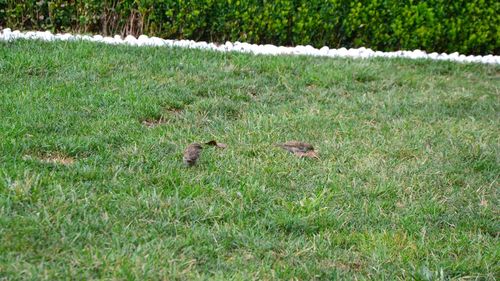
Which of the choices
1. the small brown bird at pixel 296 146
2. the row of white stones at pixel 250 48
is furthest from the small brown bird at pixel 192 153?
the row of white stones at pixel 250 48

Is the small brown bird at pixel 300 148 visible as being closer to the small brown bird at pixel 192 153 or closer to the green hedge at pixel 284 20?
the small brown bird at pixel 192 153

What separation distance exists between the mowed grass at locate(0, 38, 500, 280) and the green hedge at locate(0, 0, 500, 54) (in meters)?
1.27

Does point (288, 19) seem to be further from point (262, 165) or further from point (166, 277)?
point (166, 277)

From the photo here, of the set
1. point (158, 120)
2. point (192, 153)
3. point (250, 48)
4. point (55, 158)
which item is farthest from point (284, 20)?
point (55, 158)

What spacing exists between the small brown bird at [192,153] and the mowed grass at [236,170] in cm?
4

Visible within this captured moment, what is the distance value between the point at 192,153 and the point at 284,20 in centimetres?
363

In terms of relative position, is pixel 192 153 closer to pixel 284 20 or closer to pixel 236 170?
pixel 236 170

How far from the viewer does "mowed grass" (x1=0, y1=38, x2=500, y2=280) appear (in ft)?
9.27

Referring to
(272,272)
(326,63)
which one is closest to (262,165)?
(272,272)

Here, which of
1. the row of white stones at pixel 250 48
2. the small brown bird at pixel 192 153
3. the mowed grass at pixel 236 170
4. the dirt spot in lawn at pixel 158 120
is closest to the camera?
the mowed grass at pixel 236 170

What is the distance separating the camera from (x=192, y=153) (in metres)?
3.82

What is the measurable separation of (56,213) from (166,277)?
0.64 meters

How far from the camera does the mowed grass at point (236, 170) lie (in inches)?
111

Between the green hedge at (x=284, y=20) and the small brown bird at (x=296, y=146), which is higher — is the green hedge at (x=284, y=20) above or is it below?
above
